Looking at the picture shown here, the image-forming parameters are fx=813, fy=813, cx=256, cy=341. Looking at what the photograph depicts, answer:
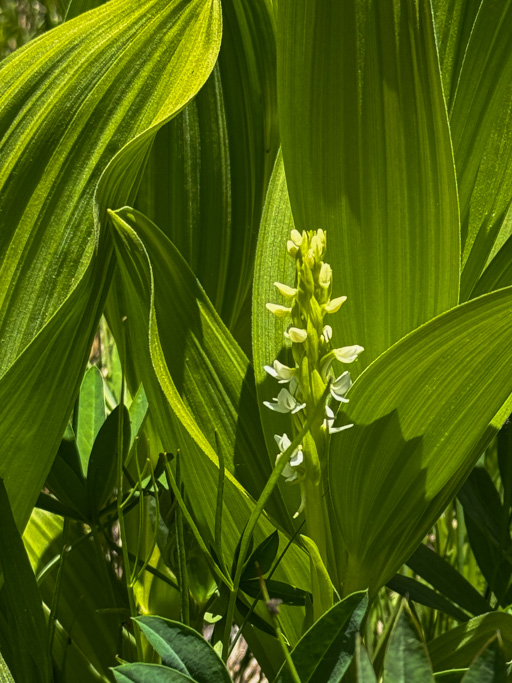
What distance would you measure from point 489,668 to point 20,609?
0.24 metres

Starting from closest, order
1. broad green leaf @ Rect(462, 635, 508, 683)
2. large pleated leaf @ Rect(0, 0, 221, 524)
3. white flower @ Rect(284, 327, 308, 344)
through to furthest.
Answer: broad green leaf @ Rect(462, 635, 508, 683) < white flower @ Rect(284, 327, 308, 344) < large pleated leaf @ Rect(0, 0, 221, 524)

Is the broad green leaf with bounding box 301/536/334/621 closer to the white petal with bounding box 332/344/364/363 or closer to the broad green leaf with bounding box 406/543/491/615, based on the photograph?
the white petal with bounding box 332/344/364/363

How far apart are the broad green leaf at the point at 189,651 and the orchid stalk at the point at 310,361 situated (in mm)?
95

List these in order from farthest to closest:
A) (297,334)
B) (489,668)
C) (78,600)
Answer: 1. (78,600)
2. (297,334)
3. (489,668)

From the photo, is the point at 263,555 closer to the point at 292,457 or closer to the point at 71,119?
the point at 292,457

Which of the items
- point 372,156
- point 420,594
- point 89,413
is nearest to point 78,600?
point 89,413

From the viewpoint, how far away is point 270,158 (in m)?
0.59

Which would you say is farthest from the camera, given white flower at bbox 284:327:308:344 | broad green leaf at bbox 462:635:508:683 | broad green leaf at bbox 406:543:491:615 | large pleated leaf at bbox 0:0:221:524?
broad green leaf at bbox 406:543:491:615

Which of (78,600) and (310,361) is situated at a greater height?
(310,361)

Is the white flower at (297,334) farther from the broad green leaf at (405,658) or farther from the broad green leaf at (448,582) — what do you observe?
the broad green leaf at (448,582)

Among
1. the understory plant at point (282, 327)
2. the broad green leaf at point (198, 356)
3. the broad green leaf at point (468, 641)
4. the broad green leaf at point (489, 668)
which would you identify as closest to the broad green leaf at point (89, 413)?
the understory plant at point (282, 327)

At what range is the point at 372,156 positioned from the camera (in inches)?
15.6

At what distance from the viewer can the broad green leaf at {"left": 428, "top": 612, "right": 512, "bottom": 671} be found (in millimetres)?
414

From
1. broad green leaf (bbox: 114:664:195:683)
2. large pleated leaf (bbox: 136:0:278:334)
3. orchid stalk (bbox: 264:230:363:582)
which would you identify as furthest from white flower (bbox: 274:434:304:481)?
large pleated leaf (bbox: 136:0:278:334)
